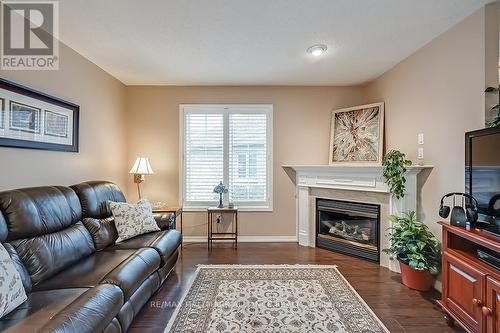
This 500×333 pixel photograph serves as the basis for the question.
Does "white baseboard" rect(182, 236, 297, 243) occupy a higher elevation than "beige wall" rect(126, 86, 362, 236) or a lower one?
lower

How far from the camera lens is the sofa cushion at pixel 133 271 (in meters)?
1.66

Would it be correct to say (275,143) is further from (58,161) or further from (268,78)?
(58,161)

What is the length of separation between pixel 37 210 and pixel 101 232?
0.67 meters

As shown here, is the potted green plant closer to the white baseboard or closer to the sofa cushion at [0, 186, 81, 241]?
the white baseboard

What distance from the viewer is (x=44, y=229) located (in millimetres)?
1898

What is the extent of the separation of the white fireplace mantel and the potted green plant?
327 mm

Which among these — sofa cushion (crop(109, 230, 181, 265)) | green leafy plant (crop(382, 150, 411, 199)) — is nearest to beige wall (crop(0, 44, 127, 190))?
sofa cushion (crop(109, 230, 181, 265))

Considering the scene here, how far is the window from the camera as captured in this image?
13.2 ft

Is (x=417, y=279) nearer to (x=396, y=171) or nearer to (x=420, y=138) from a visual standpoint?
(x=396, y=171)

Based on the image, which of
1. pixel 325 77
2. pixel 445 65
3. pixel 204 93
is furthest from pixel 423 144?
pixel 204 93

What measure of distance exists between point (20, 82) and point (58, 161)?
0.83 m

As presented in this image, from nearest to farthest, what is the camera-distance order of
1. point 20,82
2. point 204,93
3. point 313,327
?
point 313,327 < point 20,82 < point 204,93

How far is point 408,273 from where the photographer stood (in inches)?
98.8

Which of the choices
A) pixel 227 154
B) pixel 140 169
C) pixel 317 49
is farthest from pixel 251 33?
pixel 140 169
